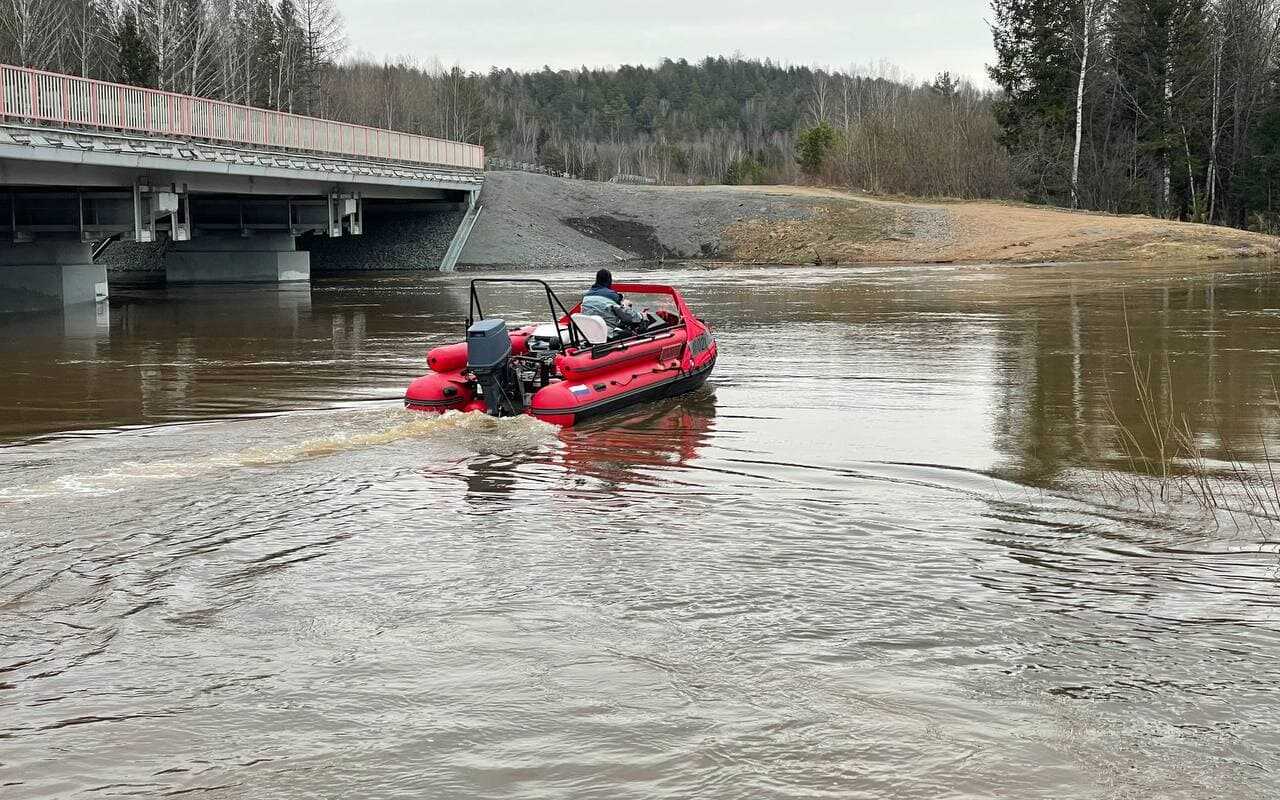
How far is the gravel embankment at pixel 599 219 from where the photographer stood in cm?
4650

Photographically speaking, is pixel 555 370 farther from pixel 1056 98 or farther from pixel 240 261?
pixel 1056 98

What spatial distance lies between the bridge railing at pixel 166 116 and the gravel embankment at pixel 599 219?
6.65 meters

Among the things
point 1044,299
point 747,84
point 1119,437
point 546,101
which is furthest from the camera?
point 747,84

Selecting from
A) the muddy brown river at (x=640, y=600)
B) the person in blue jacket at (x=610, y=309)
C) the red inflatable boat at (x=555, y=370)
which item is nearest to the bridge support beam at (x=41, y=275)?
the muddy brown river at (x=640, y=600)

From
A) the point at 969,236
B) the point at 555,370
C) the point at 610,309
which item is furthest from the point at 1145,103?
the point at 555,370

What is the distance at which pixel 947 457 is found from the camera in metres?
10.2

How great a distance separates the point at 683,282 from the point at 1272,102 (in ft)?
106

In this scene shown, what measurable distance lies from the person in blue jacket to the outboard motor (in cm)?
166

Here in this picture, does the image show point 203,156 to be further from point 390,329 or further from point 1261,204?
point 1261,204

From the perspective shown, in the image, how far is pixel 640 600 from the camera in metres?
6.62

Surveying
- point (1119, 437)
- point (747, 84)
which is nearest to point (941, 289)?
point (1119, 437)

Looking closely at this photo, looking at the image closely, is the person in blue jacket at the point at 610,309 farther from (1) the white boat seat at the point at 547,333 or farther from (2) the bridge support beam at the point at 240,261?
(2) the bridge support beam at the point at 240,261

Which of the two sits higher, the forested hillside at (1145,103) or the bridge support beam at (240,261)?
the forested hillside at (1145,103)

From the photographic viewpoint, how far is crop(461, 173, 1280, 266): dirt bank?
4225cm
